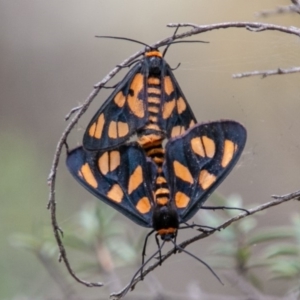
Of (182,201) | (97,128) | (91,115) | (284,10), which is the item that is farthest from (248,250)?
(91,115)

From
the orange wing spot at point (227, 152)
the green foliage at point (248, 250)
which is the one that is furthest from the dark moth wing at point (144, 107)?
the green foliage at point (248, 250)

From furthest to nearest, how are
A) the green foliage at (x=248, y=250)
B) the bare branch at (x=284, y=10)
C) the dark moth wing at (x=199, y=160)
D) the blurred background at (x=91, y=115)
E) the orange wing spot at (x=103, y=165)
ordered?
the blurred background at (x=91, y=115)
the green foliage at (x=248, y=250)
the orange wing spot at (x=103, y=165)
the dark moth wing at (x=199, y=160)
the bare branch at (x=284, y=10)

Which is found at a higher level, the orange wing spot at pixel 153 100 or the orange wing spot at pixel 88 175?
the orange wing spot at pixel 153 100

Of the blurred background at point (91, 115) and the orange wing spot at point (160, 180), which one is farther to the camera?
the blurred background at point (91, 115)

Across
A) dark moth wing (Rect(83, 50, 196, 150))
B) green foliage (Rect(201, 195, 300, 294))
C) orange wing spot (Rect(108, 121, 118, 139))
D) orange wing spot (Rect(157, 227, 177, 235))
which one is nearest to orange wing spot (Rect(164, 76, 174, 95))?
dark moth wing (Rect(83, 50, 196, 150))

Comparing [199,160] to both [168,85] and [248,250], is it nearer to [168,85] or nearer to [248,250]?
[168,85]

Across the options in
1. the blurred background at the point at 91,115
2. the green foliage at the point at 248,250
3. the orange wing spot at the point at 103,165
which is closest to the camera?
the orange wing spot at the point at 103,165

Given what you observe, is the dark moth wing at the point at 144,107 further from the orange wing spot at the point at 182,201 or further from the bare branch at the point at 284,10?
the bare branch at the point at 284,10
